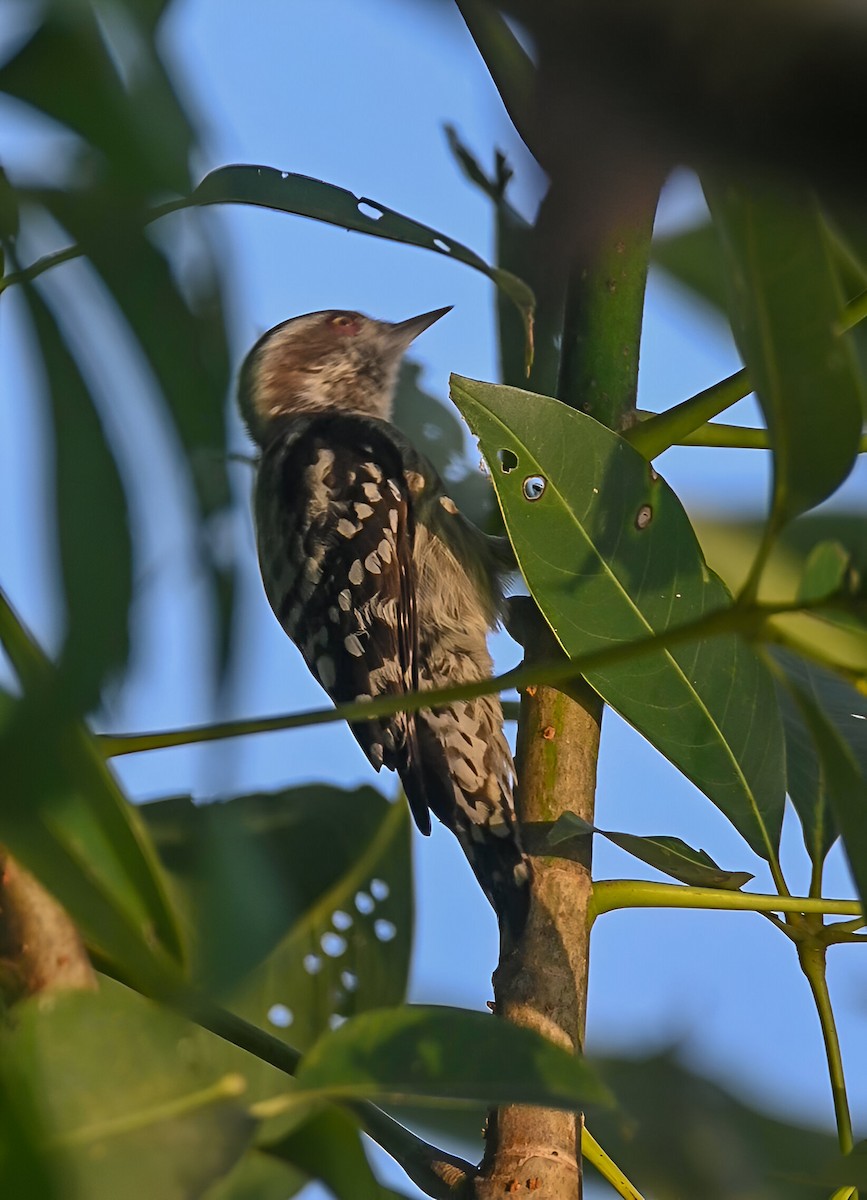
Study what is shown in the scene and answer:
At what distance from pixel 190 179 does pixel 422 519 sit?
313cm

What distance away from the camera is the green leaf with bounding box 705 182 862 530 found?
98cm

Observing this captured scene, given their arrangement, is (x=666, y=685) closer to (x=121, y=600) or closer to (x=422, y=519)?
(x=121, y=600)

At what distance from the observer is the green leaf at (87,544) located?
2.06 feet

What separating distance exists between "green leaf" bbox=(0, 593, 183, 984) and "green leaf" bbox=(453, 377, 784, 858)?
796 millimetres

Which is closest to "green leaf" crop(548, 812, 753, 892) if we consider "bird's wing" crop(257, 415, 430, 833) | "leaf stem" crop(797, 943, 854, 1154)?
"leaf stem" crop(797, 943, 854, 1154)

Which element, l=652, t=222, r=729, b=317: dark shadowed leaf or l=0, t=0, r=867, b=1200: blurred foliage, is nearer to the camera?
l=0, t=0, r=867, b=1200: blurred foliage

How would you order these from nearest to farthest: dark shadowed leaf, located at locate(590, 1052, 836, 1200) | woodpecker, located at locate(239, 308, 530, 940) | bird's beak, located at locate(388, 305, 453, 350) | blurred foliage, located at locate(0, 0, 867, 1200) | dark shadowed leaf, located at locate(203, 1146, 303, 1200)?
blurred foliage, located at locate(0, 0, 867, 1200)
dark shadowed leaf, located at locate(590, 1052, 836, 1200)
dark shadowed leaf, located at locate(203, 1146, 303, 1200)
woodpecker, located at locate(239, 308, 530, 940)
bird's beak, located at locate(388, 305, 453, 350)

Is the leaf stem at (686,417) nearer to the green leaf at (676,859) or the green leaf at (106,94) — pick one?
the green leaf at (676,859)

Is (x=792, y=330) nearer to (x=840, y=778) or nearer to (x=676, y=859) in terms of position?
(x=840, y=778)

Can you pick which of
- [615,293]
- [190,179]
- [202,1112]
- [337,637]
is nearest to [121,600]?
[190,179]

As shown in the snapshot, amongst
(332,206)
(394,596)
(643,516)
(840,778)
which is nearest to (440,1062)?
(840,778)

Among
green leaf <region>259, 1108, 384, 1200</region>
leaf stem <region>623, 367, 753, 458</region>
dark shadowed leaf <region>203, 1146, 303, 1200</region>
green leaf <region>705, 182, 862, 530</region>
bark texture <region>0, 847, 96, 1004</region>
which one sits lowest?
dark shadowed leaf <region>203, 1146, 303, 1200</region>

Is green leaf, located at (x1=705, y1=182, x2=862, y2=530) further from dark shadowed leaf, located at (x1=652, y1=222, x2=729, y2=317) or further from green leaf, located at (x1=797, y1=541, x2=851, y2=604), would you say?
dark shadowed leaf, located at (x1=652, y1=222, x2=729, y2=317)

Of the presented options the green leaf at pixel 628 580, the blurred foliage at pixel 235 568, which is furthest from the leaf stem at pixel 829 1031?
the green leaf at pixel 628 580
